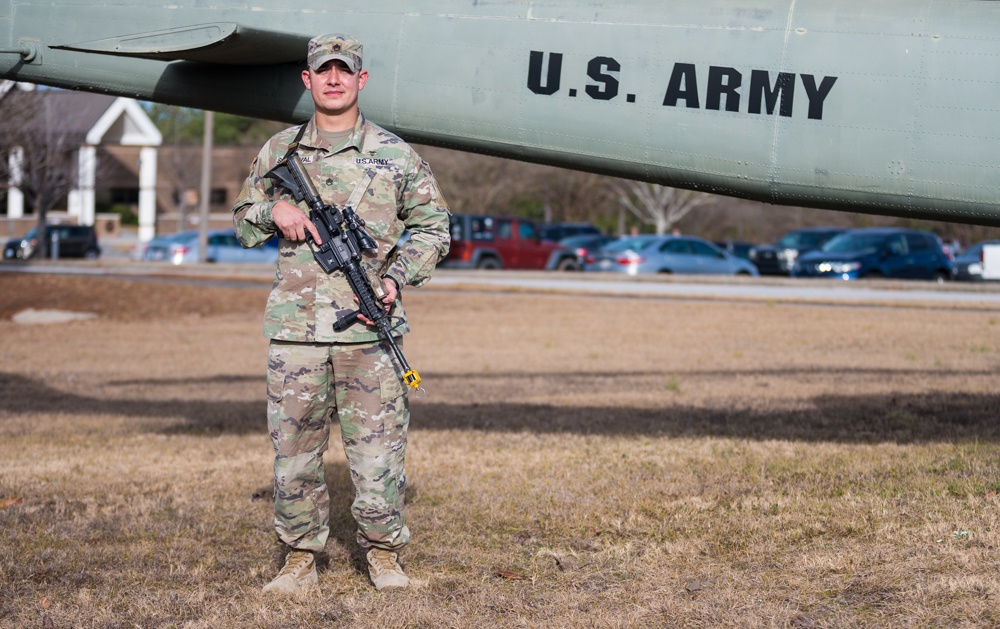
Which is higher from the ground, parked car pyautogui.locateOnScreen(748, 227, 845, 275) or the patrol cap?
the patrol cap

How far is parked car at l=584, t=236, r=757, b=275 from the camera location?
103 ft

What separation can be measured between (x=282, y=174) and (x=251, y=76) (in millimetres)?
2570

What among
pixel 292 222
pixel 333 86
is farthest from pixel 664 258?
pixel 292 222

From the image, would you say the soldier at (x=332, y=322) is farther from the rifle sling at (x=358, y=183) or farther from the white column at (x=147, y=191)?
the white column at (x=147, y=191)

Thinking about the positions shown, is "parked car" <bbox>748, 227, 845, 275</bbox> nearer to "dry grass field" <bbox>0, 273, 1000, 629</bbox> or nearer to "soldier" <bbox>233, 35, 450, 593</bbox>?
"dry grass field" <bbox>0, 273, 1000, 629</bbox>

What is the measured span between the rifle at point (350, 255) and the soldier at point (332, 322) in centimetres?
5

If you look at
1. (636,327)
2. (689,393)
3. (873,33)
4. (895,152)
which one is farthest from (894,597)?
(636,327)

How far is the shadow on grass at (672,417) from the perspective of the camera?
854 centimetres

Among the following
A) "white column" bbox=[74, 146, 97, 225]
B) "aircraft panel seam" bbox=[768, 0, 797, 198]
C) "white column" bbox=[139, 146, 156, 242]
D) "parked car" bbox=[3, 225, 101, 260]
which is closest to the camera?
"aircraft panel seam" bbox=[768, 0, 797, 198]

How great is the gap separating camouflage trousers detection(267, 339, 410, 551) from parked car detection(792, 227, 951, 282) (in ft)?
91.7

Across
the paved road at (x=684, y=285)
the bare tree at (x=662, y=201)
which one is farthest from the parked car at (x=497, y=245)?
the bare tree at (x=662, y=201)

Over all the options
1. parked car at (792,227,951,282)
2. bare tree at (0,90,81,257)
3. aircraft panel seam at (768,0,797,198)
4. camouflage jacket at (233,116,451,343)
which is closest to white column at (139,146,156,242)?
bare tree at (0,90,81,257)

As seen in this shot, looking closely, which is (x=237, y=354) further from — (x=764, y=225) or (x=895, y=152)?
(x=764, y=225)

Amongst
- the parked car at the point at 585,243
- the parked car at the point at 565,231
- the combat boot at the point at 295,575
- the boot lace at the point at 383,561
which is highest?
the boot lace at the point at 383,561
